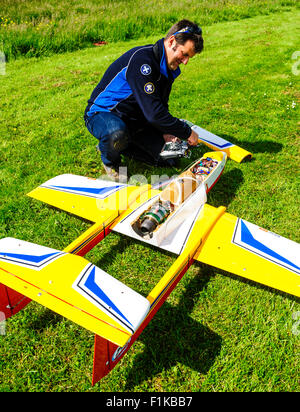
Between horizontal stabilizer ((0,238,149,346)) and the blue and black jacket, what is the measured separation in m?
2.75

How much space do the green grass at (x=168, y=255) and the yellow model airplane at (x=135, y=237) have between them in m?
0.41

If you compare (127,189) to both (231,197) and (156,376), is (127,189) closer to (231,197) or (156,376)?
(231,197)

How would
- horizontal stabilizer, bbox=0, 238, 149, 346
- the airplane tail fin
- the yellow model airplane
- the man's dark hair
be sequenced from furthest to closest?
the man's dark hair → the airplane tail fin → the yellow model airplane → horizontal stabilizer, bbox=0, 238, 149, 346

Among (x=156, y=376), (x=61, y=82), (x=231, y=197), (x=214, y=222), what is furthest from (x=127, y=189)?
(x=61, y=82)

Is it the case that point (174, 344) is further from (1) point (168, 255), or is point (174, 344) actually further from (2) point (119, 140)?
(2) point (119, 140)

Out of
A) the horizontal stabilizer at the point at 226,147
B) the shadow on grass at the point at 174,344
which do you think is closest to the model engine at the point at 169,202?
the shadow on grass at the point at 174,344

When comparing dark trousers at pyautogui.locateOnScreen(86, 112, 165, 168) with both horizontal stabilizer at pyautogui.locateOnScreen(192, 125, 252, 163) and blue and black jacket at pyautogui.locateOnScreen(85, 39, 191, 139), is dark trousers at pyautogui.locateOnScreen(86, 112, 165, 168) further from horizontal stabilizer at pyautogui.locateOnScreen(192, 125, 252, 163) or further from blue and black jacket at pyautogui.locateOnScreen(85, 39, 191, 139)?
horizontal stabilizer at pyautogui.locateOnScreen(192, 125, 252, 163)

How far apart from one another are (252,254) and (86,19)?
1491cm

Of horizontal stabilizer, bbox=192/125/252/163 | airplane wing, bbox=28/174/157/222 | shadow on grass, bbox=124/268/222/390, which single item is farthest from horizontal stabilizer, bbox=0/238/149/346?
horizontal stabilizer, bbox=192/125/252/163

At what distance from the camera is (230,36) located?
51.0 feet

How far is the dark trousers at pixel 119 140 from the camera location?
5430mm

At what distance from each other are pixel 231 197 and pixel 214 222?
1521mm

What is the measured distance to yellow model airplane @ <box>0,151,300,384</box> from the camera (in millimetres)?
2889

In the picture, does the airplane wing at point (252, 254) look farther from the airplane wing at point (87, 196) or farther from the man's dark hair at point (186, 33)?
the man's dark hair at point (186, 33)
